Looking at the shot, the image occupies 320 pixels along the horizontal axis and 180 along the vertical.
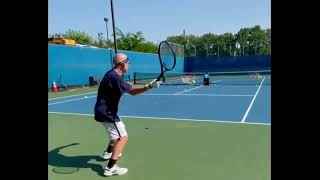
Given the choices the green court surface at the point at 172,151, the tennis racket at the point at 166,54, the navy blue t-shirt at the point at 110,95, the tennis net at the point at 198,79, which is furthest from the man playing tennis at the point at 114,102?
the tennis net at the point at 198,79

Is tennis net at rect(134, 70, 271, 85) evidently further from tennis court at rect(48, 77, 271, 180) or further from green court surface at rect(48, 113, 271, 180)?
green court surface at rect(48, 113, 271, 180)

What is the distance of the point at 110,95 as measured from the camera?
450 cm

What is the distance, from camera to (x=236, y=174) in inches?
173

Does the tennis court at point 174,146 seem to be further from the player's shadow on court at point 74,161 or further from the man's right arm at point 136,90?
the man's right arm at point 136,90

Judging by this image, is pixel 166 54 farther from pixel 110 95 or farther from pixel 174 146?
pixel 110 95

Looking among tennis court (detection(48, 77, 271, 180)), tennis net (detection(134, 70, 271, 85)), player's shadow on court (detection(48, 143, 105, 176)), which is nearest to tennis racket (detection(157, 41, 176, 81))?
tennis court (detection(48, 77, 271, 180))

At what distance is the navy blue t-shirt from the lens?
4.41 meters

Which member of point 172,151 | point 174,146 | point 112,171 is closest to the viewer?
point 112,171

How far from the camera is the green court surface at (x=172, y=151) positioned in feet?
14.7

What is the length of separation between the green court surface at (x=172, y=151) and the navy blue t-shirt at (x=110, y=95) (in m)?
0.79

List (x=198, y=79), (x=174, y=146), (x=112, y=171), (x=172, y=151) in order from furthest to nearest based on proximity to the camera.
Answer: (x=198, y=79) → (x=174, y=146) → (x=172, y=151) → (x=112, y=171)

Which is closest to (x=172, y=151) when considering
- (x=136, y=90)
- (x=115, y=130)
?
(x=115, y=130)

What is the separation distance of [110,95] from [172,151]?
163 centimetres

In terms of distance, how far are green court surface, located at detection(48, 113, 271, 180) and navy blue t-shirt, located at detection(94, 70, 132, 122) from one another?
0.79 m
